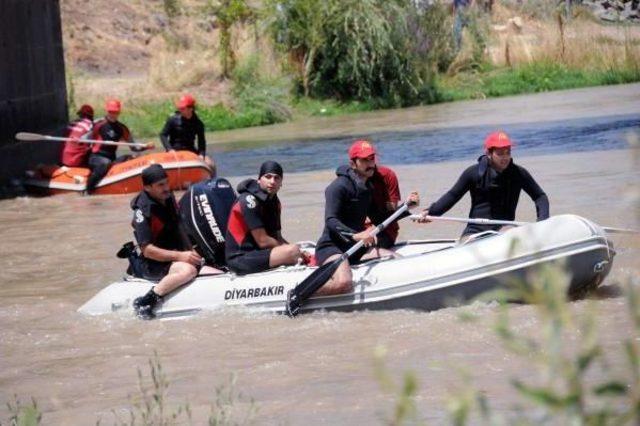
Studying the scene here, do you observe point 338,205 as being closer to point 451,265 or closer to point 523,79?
point 451,265

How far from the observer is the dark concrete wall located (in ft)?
64.5

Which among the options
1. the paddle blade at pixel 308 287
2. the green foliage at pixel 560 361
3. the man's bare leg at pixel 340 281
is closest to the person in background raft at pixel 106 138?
the paddle blade at pixel 308 287

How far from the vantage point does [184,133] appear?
718 inches

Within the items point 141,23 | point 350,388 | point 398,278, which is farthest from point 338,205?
point 141,23

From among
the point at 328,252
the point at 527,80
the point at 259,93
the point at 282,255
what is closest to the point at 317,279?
the point at 328,252

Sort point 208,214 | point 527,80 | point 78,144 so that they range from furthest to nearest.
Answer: point 527,80, point 78,144, point 208,214

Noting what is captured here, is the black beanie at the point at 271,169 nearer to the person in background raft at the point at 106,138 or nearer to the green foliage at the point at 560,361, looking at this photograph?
the green foliage at the point at 560,361

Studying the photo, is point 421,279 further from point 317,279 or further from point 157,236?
point 157,236

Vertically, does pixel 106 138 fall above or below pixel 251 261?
below

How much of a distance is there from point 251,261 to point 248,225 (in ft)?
0.96

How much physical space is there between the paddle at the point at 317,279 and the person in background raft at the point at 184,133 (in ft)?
28.8

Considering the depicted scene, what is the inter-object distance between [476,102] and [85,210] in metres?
15.9

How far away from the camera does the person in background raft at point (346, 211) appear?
30.5 ft

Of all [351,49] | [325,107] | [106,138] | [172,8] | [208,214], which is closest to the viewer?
[208,214]
